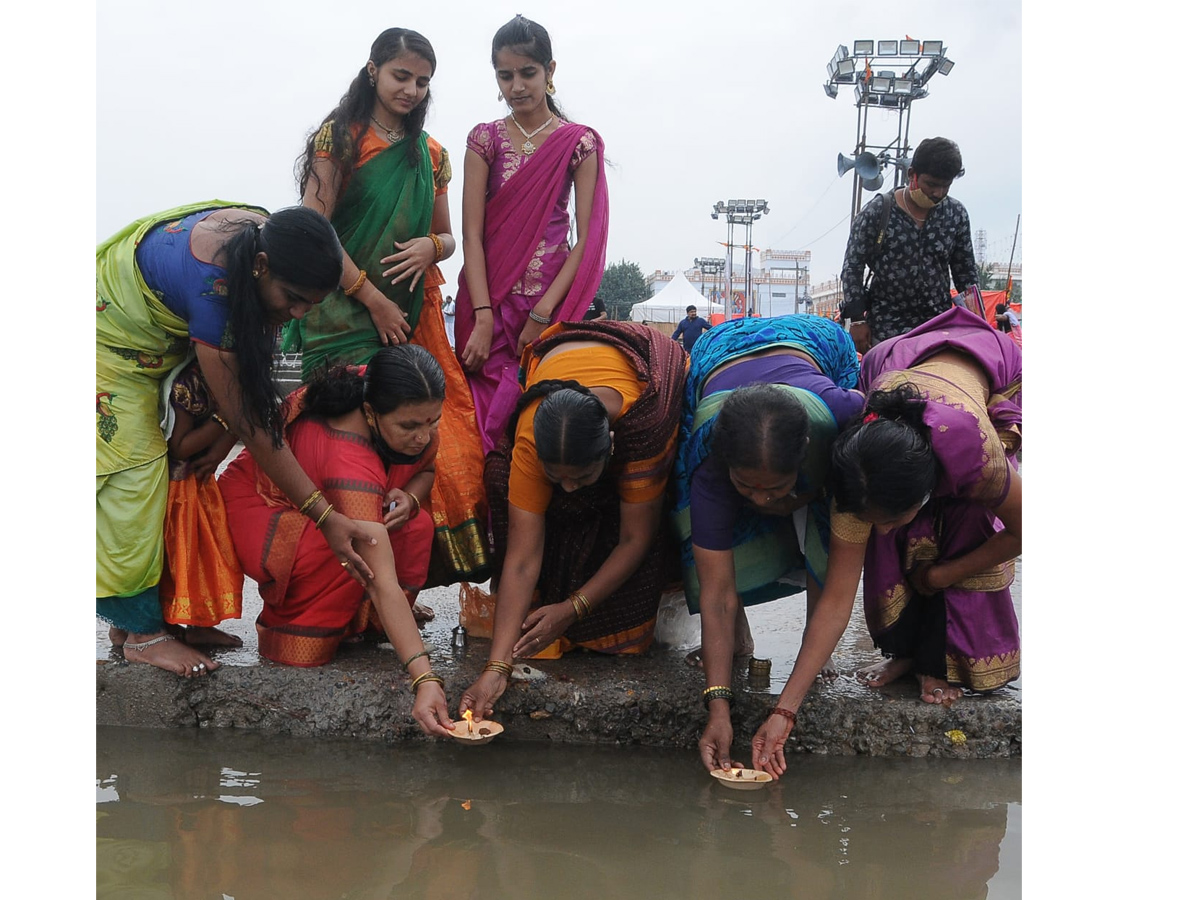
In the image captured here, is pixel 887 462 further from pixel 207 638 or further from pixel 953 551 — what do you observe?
pixel 207 638

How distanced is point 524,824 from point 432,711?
0.35 meters

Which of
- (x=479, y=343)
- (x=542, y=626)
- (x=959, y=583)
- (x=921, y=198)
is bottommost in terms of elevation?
(x=542, y=626)

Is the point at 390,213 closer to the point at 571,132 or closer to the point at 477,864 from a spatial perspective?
the point at 571,132

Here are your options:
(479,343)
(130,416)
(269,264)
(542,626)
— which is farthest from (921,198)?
(130,416)

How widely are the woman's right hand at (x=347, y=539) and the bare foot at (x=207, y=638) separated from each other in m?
0.64

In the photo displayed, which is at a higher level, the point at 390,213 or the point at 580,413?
the point at 390,213

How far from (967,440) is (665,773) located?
44.0 inches

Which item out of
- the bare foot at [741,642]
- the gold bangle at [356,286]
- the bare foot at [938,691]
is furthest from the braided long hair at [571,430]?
the bare foot at [938,691]

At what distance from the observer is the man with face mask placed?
12.2 ft

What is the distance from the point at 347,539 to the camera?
8.42ft

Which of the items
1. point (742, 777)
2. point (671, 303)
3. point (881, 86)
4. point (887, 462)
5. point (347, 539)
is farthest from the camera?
point (671, 303)

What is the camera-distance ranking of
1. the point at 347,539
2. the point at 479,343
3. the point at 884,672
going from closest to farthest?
the point at 347,539, the point at 884,672, the point at 479,343

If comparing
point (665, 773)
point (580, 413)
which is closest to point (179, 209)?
point (580, 413)

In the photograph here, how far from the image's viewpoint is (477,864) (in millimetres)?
2041
